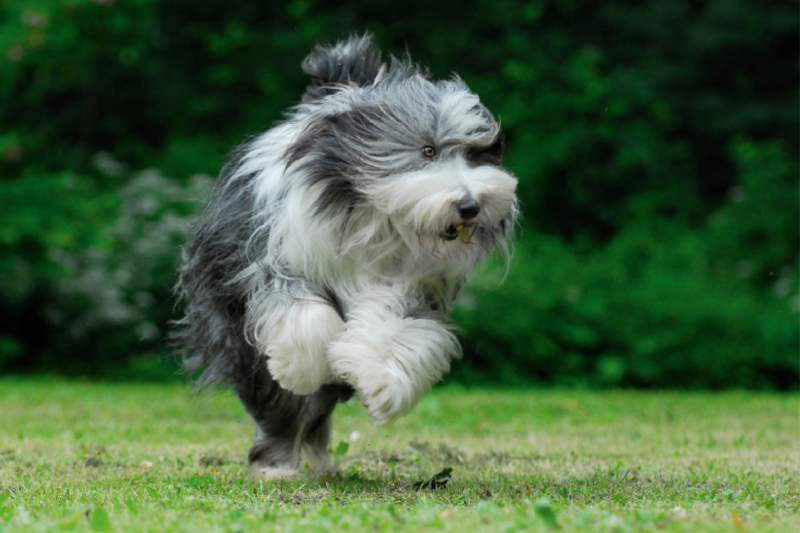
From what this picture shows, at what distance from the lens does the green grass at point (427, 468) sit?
326cm

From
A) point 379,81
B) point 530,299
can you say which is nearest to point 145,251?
point 530,299

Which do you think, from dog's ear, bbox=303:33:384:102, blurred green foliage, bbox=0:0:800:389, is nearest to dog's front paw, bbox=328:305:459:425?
dog's ear, bbox=303:33:384:102

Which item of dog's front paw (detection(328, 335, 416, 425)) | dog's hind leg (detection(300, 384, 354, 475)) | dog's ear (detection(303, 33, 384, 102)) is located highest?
dog's ear (detection(303, 33, 384, 102))

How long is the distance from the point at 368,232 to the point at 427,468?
156cm

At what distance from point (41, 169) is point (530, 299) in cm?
570

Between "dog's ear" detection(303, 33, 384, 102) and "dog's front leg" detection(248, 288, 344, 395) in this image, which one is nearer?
A: "dog's front leg" detection(248, 288, 344, 395)

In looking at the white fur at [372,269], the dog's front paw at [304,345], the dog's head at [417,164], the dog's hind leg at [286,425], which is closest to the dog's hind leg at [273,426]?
the dog's hind leg at [286,425]

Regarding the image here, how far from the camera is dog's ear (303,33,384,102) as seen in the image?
4.54m

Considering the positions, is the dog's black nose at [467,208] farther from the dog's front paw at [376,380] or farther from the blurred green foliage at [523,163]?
the blurred green foliage at [523,163]

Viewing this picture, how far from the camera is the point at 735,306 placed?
38.4ft

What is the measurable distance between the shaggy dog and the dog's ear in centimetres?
6

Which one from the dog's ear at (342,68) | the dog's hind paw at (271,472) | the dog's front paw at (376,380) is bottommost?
the dog's hind paw at (271,472)

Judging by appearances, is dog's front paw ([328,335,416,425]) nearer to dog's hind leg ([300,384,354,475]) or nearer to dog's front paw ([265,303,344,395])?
dog's front paw ([265,303,344,395])

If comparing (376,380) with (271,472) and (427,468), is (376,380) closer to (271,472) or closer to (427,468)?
(271,472)
